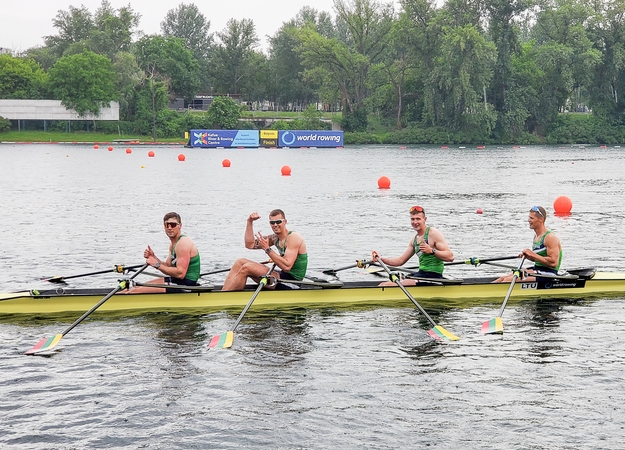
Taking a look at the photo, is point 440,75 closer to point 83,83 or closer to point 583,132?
point 583,132

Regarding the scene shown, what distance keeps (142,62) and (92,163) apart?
68.5 m

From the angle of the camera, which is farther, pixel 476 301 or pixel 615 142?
pixel 615 142

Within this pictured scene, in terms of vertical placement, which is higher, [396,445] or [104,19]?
[104,19]

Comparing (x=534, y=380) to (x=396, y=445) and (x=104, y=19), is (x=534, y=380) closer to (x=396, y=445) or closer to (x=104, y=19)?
(x=396, y=445)

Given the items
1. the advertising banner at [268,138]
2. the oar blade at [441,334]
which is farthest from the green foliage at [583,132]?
the oar blade at [441,334]

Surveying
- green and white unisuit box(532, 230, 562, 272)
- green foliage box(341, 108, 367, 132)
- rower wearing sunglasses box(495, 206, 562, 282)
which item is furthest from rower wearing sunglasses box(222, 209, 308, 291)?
green foliage box(341, 108, 367, 132)

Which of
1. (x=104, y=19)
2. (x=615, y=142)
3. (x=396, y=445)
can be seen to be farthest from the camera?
(x=104, y=19)

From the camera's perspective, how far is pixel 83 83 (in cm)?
11169

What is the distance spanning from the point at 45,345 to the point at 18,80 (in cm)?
11717

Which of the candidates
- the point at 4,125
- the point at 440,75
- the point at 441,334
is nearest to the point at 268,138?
the point at 440,75

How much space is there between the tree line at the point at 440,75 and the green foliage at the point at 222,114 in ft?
1.57

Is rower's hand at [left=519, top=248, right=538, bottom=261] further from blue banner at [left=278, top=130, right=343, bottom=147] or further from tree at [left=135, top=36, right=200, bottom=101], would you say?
tree at [left=135, top=36, right=200, bottom=101]

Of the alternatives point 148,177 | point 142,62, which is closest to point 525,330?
point 148,177

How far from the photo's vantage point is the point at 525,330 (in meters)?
14.9
